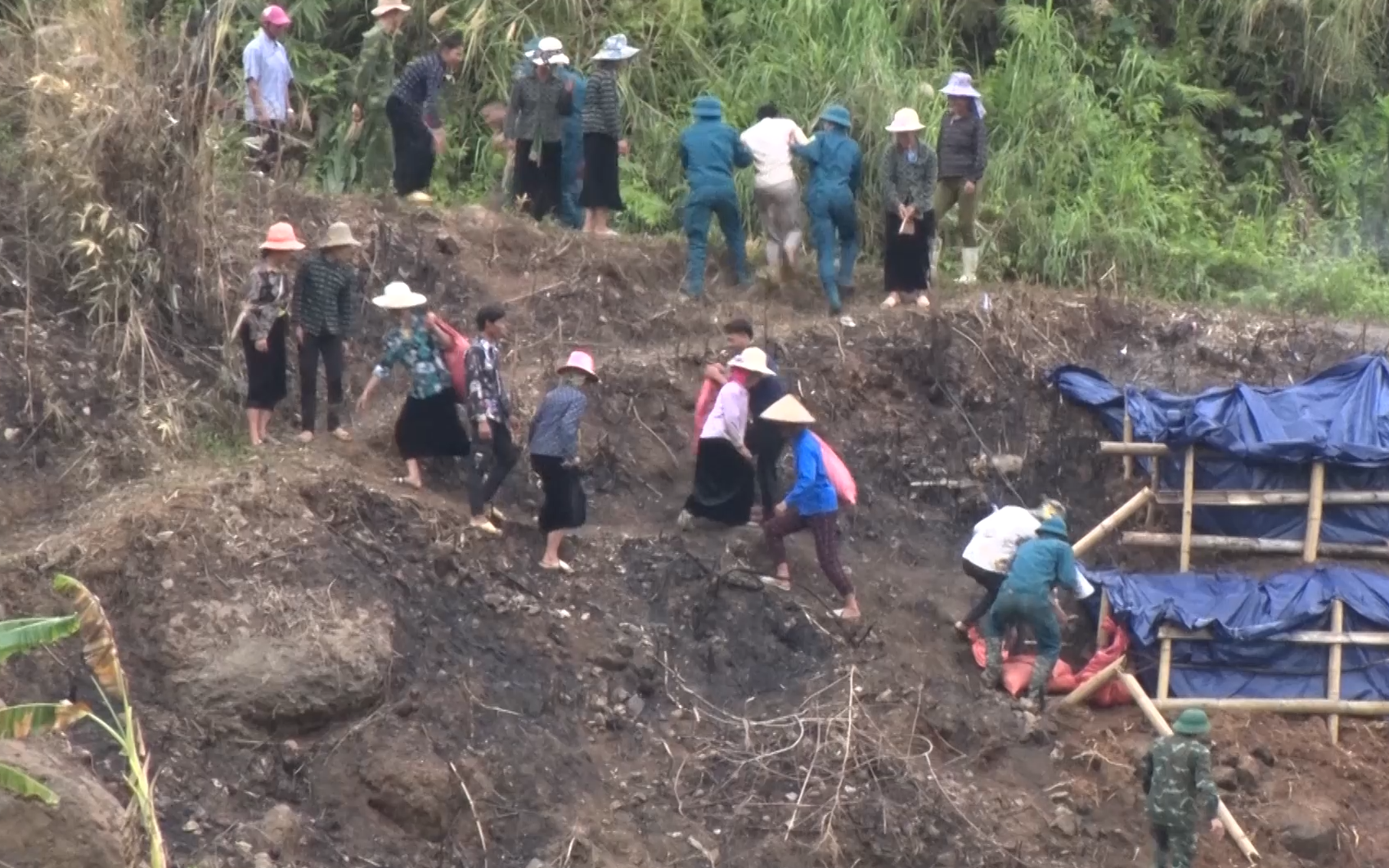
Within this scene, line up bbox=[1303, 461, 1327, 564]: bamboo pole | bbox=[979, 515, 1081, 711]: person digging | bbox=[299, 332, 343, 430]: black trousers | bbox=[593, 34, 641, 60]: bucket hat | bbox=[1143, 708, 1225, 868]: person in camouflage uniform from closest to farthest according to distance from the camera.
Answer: bbox=[1143, 708, 1225, 868]: person in camouflage uniform → bbox=[979, 515, 1081, 711]: person digging → bbox=[299, 332, 343, 430]: black trousers → bbox=[1303, 461, 1327, 564]: bamboo pole → bbox=[593, 34, 641, 60]: bucket hat

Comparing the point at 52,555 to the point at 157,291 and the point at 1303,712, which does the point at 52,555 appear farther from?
the point at 1303,712

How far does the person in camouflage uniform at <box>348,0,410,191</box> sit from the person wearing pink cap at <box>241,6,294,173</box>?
0.61 m

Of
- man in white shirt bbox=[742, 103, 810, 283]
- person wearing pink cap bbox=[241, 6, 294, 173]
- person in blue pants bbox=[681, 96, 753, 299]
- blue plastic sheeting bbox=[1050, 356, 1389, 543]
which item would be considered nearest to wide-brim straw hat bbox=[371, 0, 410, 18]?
person wearing pink cap bbox=[241, 6, 294, 173]

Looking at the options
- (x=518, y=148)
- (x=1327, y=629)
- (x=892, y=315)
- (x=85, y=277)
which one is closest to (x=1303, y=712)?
(x=1327, y=629)

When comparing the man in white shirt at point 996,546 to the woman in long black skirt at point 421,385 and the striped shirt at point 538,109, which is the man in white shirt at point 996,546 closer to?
the woman in long black skirt at point 421,385

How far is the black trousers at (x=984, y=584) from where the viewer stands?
43.4ft

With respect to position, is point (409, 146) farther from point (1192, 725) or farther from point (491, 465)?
point (1192, 725)

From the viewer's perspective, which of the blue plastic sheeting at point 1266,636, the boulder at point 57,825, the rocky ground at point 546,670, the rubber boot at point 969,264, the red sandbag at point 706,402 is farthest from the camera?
the rubber boot at point 969,264

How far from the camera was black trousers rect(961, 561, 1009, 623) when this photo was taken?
13.2 m

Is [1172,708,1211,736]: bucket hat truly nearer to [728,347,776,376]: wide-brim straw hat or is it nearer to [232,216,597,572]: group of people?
[728,347,776,376]: wide-brim straw hat

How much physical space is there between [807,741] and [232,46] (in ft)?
29.0

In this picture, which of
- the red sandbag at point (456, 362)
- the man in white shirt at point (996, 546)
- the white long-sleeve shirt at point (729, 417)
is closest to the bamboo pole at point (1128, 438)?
the man in white shirt at point (996, 546)

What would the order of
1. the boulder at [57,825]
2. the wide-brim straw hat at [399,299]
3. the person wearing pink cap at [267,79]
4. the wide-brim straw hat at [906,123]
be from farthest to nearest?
1. the person wearing pink cap at [267,79]
2. the wide-brim straw hat at [906,123]
3. the wide-brim straw hat at [399,299]
4. the boulder at [57,825]

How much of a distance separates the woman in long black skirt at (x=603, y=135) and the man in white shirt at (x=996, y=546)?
4357 mm
